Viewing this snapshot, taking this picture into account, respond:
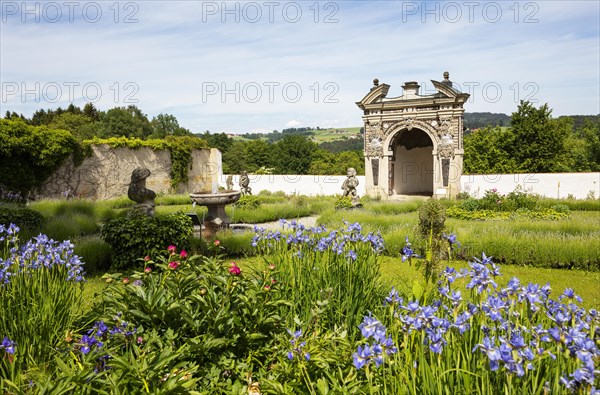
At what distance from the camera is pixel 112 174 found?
72.2 ft

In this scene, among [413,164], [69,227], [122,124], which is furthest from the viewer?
[122,124]

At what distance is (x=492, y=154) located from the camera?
31484 millimetres

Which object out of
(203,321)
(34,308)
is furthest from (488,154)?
(34,308)

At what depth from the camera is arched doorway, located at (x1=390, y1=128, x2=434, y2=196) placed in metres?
23.8

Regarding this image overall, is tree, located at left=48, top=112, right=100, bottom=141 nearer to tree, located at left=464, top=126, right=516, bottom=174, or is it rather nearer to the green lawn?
tree, located at left=464, top=126, right=516, bottom=174

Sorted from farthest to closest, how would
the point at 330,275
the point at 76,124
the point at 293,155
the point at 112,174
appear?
the point at 293,155 → the point at 76,124 → the point at 112,174 → the point at 330,275

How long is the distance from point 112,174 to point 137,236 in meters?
16.0

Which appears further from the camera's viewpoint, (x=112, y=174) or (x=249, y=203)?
(x=112, y=174)

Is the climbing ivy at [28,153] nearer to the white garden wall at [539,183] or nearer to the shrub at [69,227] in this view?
the shrub at [69,227]

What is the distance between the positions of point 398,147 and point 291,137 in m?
27.0

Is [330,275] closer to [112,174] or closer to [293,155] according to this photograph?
[112,174]

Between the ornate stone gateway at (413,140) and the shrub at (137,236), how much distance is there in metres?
15.3

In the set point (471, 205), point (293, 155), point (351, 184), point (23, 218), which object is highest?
point (293, 155)

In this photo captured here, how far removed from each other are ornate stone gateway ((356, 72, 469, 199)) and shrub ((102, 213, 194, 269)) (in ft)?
50.2
